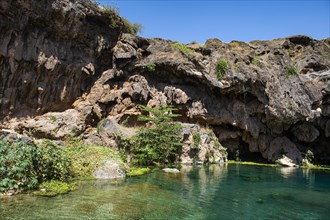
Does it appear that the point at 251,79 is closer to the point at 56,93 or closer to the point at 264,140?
the point at 264,140

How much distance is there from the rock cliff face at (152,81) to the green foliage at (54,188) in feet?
36.1

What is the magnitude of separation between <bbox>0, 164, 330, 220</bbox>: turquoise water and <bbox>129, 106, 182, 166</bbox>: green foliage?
4810 millimetres

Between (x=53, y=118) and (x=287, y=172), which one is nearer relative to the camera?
(x=53, y=118)

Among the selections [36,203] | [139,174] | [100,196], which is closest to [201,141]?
[139,174]

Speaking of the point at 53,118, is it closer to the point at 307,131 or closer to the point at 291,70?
the point at 291,70

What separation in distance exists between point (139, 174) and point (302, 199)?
1010 cm

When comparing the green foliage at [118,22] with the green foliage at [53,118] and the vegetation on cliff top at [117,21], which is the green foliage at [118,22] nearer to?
the vegetation on cliff top at [117,21]

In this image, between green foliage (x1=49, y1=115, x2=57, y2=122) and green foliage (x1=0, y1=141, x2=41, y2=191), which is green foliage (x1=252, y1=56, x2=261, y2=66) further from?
green foliage (x1=0, y1=141, x2=41, y2=191)

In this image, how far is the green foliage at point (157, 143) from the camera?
994 inches

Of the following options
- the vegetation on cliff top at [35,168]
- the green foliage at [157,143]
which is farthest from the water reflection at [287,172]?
the vegetation on cliff top at [35,168]

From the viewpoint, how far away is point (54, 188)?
14391 millimetres

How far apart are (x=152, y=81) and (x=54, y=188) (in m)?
20.9

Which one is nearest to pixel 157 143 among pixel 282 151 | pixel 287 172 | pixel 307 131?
pixel 287 172

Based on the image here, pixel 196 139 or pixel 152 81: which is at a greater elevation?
pixel 152 81
